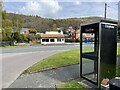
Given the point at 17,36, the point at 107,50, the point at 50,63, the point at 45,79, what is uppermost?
the point at 17,36

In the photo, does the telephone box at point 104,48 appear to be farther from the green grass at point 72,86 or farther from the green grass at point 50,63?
the green grass at point 50,63

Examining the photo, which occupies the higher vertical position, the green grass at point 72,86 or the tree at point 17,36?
the tree at point 17,36

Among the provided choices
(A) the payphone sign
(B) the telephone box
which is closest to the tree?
(B) the telephone box

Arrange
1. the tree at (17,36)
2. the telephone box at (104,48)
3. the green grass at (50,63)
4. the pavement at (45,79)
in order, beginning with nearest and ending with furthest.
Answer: the telephone box at (104,48), the pavement at (45,79), the green grass at (50,63), the tree at (17,36)

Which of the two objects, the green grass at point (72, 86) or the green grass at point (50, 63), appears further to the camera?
the green grass at point (50, 63)

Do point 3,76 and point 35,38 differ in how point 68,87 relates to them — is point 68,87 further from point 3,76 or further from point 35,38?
point 35,38

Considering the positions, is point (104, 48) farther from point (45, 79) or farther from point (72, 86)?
point (45, 79)

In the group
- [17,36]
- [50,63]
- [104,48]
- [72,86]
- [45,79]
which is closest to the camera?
[104,48]

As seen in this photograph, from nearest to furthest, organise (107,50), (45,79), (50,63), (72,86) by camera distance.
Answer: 1. (107,50)
2. (72,86)
3. (45,79)
4. (50,63)

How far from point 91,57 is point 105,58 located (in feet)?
1.89

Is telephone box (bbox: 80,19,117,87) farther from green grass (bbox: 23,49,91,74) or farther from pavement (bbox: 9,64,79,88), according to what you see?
green grass (bbox: 23,49,91,74)

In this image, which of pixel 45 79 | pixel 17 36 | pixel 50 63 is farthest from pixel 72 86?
pixel 17 36

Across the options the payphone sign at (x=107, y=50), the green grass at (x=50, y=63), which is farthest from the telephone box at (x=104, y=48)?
the green grass at (x=50, y=63)

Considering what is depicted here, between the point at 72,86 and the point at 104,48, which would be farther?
the point at 72,86
